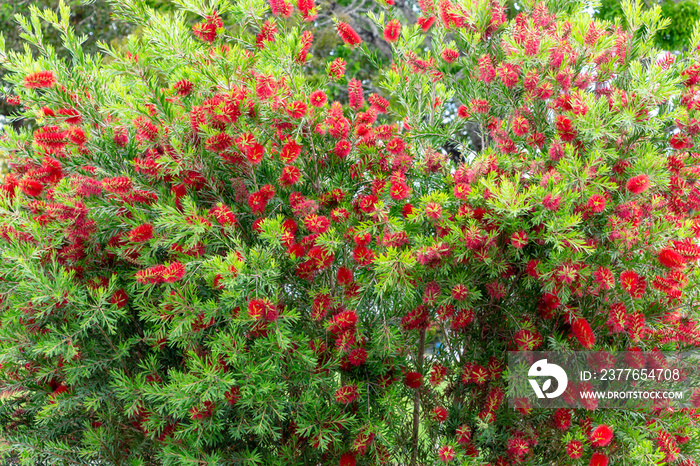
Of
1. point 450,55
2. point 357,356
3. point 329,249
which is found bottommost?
point 357,356

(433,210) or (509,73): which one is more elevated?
(509,73)

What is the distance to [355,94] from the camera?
2.91 metres

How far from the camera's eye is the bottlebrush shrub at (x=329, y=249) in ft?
8.34

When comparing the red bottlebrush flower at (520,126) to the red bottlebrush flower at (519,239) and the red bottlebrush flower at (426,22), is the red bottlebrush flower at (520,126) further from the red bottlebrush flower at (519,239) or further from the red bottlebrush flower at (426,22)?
the red bottlebrush flower at (426,22)

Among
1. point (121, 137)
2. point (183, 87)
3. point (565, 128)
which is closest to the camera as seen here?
point (565, 128)

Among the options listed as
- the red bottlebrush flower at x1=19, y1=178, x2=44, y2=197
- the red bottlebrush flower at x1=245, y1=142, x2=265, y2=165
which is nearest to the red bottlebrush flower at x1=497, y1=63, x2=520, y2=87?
the red bottlebrush flower at x1=245, y1=142, x2=265, y2=165

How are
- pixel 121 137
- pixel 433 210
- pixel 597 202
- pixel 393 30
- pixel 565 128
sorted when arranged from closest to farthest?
pixel 597 202, pixel 433 210, pixel 565 128, pixel 121 137, pixel 393 30

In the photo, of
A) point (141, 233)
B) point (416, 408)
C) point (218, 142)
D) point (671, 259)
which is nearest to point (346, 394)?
point (416, 408)

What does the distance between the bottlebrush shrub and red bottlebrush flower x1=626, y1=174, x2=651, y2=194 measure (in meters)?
0.01

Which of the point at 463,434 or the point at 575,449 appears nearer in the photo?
the point at 575,449

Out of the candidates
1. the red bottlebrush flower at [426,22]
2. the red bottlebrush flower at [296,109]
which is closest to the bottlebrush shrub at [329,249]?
the red bottlebrush flower at [296,109]

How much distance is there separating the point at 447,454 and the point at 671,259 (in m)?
1.27

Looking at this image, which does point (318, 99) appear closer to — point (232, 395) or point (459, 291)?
point (459, 291)

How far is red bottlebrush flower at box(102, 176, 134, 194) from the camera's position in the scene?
255 centimetres
